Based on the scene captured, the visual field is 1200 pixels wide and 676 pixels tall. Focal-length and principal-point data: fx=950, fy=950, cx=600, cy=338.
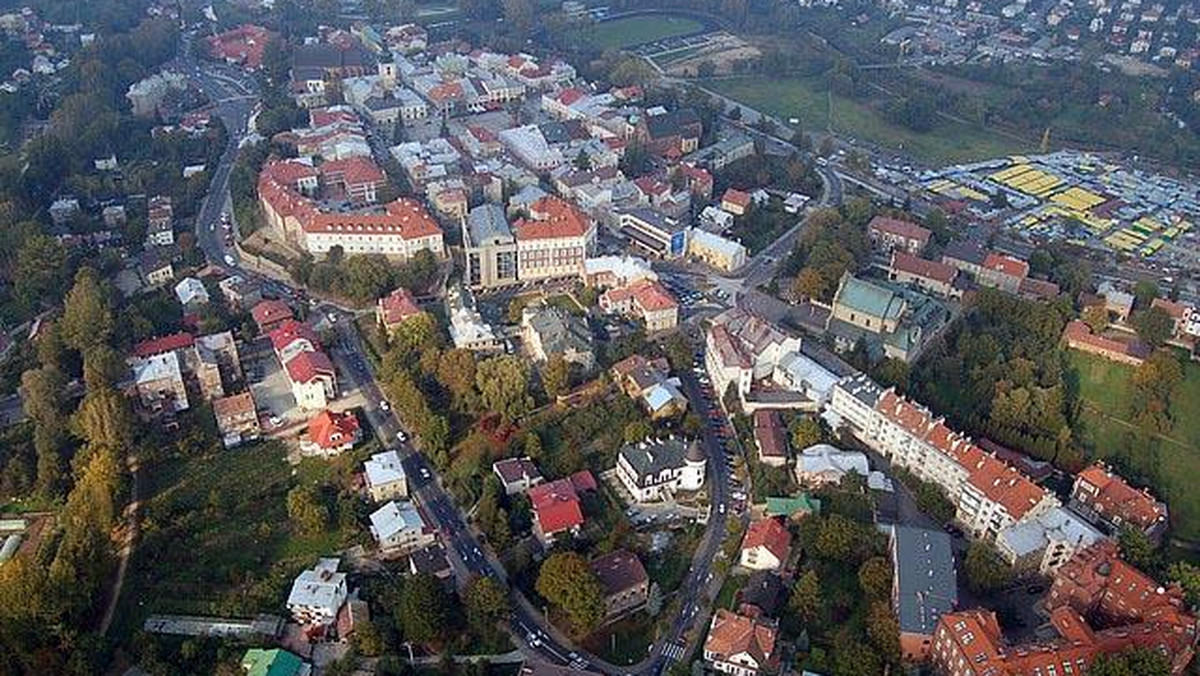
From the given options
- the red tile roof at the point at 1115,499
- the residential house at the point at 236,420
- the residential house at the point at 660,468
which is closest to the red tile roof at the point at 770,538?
the residential house at the point at 660,468

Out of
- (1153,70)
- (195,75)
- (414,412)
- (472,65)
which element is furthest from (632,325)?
(1153,70)

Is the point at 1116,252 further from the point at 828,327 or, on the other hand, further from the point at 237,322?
the point at 237,322

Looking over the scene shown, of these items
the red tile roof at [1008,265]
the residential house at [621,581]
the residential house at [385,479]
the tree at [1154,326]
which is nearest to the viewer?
the residential house at [621,581]

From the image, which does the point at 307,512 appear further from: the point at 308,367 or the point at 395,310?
the point at 395,310

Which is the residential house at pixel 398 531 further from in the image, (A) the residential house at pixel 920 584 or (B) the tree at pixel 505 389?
(A) the residential house at pixel 920 584

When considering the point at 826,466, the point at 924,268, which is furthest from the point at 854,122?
the point at 826,466

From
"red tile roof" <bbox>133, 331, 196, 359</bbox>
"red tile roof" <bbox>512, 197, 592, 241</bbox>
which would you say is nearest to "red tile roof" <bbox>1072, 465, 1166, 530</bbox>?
"red tile roof" <bbox>512, 197, 592, 241</bbox>
